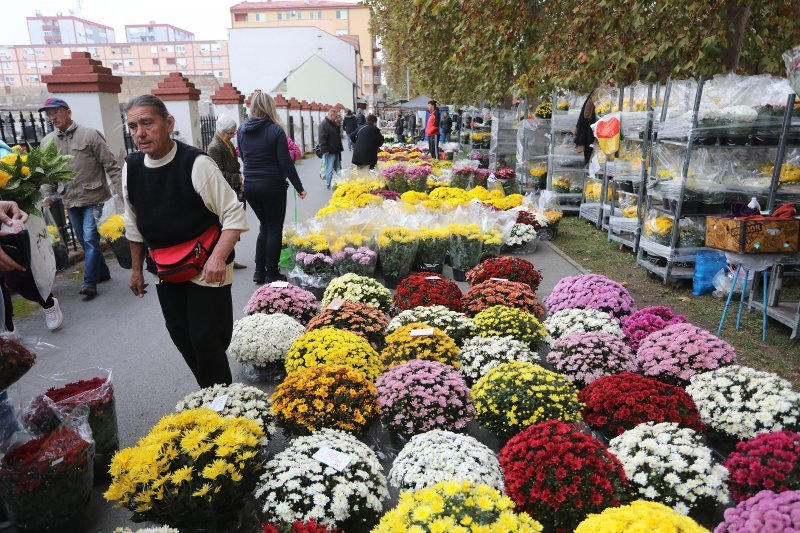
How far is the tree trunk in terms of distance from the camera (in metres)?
7.25

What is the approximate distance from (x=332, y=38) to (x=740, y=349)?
198 ft

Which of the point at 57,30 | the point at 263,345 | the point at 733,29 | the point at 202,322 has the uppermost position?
the point at 57,30

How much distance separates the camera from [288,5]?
298ft

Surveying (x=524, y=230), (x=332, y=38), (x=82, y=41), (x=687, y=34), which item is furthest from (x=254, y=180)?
(x=82, y=41)

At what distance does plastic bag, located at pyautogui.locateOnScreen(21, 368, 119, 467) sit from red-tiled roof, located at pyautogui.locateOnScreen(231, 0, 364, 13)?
95447mm

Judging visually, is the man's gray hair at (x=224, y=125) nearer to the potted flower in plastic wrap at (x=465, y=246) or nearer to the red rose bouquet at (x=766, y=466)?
the potted flower in plastic wrap at (x=465, y=246)

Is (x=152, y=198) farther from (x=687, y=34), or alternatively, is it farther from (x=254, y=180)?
(x=687, y=34)

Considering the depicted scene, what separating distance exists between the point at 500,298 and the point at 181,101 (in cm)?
774

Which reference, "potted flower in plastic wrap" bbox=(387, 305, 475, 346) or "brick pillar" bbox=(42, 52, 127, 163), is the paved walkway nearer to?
"potted flower in plastic wrap" bbox=(387, 305, 475, 346)

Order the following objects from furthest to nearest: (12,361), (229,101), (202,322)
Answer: (229,101)
(202,322)
(12,361)

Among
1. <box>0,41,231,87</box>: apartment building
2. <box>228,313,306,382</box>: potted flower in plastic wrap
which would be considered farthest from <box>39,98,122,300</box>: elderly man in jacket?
<box>0,41,231,87</box>: apartment building

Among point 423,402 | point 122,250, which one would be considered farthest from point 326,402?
point 122,250

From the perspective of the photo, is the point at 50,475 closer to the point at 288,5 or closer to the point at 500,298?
the point at 500,298

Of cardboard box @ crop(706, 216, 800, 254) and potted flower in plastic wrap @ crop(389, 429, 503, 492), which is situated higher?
cardboard box @ crop(706, 216, 800, 254)
